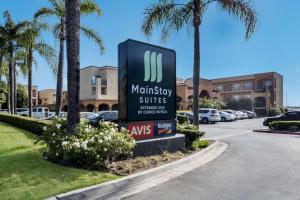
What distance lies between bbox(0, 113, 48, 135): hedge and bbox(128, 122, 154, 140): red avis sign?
18.8 feet

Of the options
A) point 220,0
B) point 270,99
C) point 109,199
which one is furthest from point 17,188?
point 270,99

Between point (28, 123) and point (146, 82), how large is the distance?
9.01 m

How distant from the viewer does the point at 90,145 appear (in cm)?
701

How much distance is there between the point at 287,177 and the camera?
6.89 metres

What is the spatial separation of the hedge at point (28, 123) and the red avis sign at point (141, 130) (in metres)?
5.74

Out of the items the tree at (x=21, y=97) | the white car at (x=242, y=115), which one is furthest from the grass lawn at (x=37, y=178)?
A: the tree at (x=21, y=97)

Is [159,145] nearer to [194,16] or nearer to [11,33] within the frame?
[194,16]

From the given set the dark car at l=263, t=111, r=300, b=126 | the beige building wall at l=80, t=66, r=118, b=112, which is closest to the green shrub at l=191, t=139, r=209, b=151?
the dark car at l=263, t=111, r=300, b=126

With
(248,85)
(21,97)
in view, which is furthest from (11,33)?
(248,85)

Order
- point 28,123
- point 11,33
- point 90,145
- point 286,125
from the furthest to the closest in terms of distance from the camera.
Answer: point 11,33 → point 286,125 → point 28,123 → point 90,145

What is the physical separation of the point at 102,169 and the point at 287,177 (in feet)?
14.5

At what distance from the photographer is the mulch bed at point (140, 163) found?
22.8 ft

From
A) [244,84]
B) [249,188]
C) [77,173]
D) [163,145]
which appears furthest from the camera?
[244,84]

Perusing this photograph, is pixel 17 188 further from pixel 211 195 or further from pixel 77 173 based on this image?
pixel 211 195
